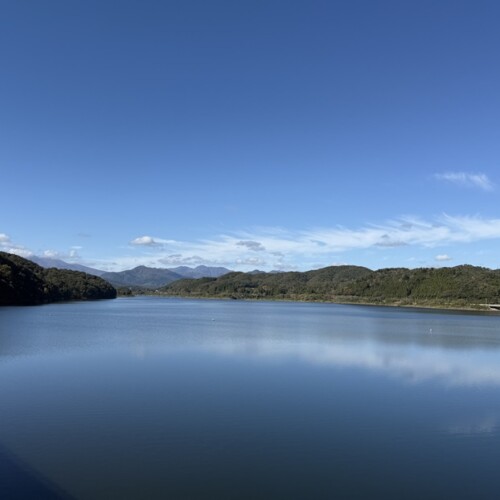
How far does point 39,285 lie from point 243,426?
87.3m

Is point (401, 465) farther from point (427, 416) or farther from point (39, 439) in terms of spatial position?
point (39, 439)

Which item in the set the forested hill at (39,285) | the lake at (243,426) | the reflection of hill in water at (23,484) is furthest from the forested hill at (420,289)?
the reflection of hill in water at (23,484)

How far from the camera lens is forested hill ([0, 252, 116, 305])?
7531 cm

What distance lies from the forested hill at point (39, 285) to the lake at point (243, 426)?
183 ft

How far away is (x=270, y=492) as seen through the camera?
8883 mm

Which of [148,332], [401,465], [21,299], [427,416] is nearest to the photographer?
[401,465]

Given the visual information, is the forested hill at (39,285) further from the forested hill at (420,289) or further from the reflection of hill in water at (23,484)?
the reflection of hill in water at (23,484)

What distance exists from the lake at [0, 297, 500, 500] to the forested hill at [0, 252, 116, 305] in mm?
55683

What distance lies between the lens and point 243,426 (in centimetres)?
1289

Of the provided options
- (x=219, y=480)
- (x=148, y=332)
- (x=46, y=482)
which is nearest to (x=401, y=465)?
(x=219, y=480)

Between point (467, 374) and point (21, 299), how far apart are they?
243 ft

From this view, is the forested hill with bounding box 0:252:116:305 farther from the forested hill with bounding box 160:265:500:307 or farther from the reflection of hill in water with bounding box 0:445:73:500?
the reflection of hill in water with bounding box 0:445:73:500

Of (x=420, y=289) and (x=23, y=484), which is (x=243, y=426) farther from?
(x=420, y=289)

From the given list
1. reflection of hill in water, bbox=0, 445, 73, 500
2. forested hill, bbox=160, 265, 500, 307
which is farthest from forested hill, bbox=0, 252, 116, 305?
reflection of hill in water, bbox=0, 445, 73, 500
